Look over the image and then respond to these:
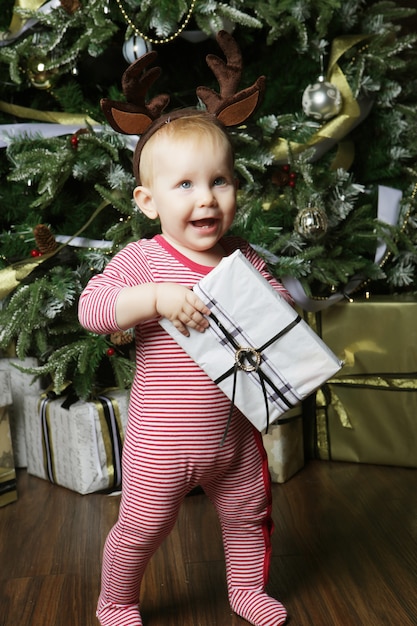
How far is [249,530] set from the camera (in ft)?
4.00

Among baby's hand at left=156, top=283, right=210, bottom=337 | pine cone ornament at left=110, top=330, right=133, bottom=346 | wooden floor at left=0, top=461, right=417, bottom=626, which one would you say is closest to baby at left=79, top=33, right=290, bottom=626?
baby's hand at left=156, top=283, right=210, bottom=337

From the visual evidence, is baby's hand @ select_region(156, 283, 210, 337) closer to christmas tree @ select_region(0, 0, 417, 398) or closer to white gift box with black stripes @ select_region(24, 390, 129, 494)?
christmas tree @ select_region(0, 0, 417, 398)

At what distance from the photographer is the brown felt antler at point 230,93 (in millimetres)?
1115

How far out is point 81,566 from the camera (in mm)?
1434

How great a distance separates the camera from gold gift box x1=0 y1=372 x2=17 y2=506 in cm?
178

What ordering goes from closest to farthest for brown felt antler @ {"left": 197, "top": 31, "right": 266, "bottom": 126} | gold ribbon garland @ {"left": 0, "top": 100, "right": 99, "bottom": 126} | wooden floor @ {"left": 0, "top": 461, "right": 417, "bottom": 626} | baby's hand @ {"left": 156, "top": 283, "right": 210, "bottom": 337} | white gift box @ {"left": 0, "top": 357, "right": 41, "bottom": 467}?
baby's hand @ {"left": 156, "top": 283, "right": 210, "bottom": 337}
brown felt antler @ {"left": 197, "top": 31, "right": 266, "bottom": 126}
wooden floor @ {"left": 0, "top": 461, "right": 417, "bottom": 626}
gold ribbon garland @ {"left": 0, "top": 100, "right": 99, "bottom": 126}
white gift box @ {"left": 0, "top": 357, "right": 41, "bottom": 467}

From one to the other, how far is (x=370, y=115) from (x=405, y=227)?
1.04 feet

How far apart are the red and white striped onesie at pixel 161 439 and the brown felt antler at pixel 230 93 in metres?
0.21

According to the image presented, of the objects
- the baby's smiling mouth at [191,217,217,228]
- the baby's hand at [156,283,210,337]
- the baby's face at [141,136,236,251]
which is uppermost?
the baby's face at [141,136,236,251]

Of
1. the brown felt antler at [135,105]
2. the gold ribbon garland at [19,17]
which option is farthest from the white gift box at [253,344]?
the gold ribbon garland at [19,17]

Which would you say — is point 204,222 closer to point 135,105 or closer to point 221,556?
point 135,105

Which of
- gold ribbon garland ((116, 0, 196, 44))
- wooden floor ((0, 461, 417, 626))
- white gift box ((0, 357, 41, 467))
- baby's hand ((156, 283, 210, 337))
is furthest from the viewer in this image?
white gift box ((0, 357, 41, 467))

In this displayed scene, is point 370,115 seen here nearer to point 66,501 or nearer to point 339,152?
point 339,152

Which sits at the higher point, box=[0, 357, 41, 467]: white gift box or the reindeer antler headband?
the reindeer antler headband
